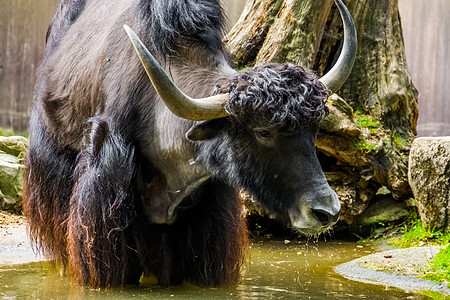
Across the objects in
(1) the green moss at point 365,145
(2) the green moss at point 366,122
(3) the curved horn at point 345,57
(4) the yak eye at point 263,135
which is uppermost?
(3) the curved horn at point 345,57

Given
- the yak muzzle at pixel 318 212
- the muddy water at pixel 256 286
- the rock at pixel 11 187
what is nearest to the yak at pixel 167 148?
the yak muzzle at pixel 318 212

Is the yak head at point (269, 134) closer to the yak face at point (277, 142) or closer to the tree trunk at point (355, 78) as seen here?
the yak face at point (277, 142)

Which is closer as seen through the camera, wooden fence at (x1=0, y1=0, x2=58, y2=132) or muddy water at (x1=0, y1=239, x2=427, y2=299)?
muddy water at (x1=0, y1=239, x2=427, y2=299)

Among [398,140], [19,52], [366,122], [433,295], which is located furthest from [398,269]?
[19,52]

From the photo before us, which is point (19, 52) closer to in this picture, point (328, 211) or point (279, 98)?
point (279, 98)

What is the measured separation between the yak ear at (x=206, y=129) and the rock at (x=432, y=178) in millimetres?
2439

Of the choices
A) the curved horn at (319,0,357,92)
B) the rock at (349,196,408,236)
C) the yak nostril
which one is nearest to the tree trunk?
the rock at (349,196,408,236)

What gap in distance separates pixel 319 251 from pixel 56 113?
8.50 ft

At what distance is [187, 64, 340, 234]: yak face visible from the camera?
4277mm

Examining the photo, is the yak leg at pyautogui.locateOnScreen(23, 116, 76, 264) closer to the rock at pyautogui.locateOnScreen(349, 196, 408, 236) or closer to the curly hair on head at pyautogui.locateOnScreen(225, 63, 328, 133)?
the curly hair on head at pyautogui.locateOnScreen(225, 63, 328, 133)

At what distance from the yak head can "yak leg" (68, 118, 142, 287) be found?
56cm

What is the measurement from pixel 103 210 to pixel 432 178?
2950mm

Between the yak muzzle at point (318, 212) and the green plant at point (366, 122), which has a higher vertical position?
the green plant at point (366, 122)

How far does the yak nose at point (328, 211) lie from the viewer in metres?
4.21
